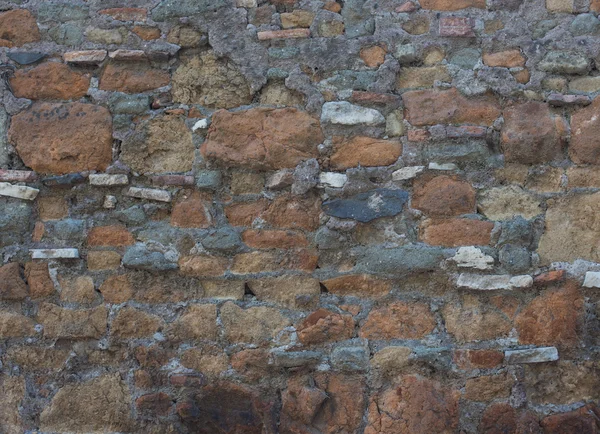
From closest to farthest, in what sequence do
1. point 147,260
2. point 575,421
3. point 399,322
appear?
point 575,421 → point 399,322 → point 147,260

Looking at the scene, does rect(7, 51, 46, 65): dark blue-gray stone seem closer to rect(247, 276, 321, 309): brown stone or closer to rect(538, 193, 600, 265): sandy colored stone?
rect(247, 276, 321, 309): brown stone

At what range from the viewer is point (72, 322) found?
2.54 meters

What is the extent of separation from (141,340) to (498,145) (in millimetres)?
1517

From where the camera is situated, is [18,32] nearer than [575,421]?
No

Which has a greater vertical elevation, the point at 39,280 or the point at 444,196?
the point at 444,196

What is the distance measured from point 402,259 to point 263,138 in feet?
2.29

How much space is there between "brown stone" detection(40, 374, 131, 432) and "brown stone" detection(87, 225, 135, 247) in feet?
1.63

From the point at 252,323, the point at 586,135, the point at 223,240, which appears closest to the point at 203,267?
the point at 223,240

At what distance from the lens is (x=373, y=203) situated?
2467mm

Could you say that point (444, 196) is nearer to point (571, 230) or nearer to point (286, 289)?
point (571, 230)

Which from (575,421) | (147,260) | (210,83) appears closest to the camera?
(575,421)

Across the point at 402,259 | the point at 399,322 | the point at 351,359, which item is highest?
the point at 402,259

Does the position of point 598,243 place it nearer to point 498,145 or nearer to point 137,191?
point 498,145

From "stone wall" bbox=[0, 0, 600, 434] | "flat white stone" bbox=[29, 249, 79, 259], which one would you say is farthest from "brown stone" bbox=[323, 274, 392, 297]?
"flat white stone" bbox=[29, 249, 79, 259]
